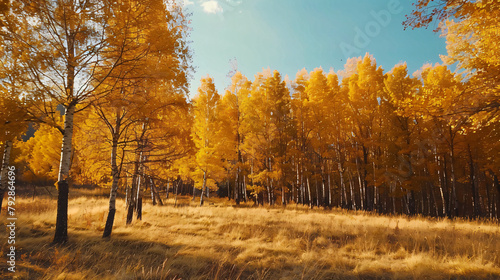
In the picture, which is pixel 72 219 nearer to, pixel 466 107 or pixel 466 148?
pixel 466 107

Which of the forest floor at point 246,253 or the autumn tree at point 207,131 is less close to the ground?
the autumn tree at point 207,131

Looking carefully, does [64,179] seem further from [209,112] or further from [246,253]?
[209,112]

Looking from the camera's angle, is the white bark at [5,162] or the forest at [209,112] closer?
the forest at [209,112]

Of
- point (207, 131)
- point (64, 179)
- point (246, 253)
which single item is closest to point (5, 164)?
point (64, 179)

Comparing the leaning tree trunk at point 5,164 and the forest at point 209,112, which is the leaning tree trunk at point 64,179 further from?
the leaning tree trunk at point 5,164

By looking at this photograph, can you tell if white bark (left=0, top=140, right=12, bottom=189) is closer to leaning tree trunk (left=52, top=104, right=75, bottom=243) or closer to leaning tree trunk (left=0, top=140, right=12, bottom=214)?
leaning tree trunk (left=0, top=140, right=12, bottom=214)

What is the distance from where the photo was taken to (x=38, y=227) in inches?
289

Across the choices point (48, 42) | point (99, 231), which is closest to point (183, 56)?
point (48, 42)

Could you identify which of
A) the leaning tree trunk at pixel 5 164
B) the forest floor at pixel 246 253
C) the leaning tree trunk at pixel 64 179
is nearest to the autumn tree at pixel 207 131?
the forest floor at pixel 246 253

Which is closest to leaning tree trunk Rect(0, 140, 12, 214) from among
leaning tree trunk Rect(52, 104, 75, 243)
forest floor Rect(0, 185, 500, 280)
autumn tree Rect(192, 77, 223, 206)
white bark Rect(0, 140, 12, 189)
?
white bark Rect(0, 140, 12, 189)

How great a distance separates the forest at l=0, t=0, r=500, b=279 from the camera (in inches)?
207

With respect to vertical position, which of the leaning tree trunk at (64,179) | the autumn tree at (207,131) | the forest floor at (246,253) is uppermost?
the autumn tree at (207,131)

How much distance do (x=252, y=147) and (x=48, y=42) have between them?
44.4ft

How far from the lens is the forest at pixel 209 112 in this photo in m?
5.27
